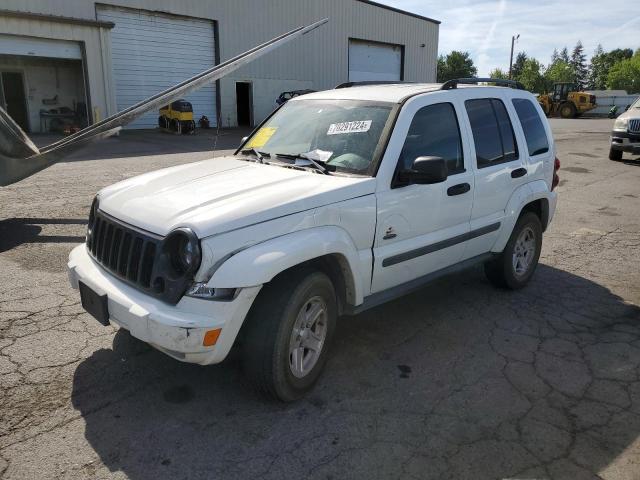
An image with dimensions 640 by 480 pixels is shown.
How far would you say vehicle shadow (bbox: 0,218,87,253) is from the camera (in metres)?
6.26

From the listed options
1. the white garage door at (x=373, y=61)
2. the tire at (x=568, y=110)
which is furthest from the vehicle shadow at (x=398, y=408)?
the tire at (x=568, y=110)

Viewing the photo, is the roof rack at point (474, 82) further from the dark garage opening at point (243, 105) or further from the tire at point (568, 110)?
the tire at point (568, 110)

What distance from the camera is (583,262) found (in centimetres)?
615

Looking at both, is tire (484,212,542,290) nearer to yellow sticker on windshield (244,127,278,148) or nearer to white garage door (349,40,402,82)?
yellow sticker on windshield (244,127,278,148)

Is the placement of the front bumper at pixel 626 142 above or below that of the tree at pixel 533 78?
below

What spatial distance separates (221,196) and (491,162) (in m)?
2.47

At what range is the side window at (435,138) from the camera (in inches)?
149

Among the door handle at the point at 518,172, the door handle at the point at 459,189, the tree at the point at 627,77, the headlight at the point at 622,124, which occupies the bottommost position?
the door handle at the point at 459,189

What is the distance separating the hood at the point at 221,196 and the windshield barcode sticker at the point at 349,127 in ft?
1.59

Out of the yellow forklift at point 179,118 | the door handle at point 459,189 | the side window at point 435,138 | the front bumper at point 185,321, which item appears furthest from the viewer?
the yellow forklift at point 179,118

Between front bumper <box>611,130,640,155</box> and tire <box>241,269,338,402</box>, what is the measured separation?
14058 mm

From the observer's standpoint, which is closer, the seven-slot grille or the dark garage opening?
the seven-slot grille

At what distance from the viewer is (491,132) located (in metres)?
4.57

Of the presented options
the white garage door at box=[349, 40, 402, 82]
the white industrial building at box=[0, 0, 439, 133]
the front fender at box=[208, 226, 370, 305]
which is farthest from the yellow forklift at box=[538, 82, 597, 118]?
the front fender at box=[208, 226, 370, 305]
